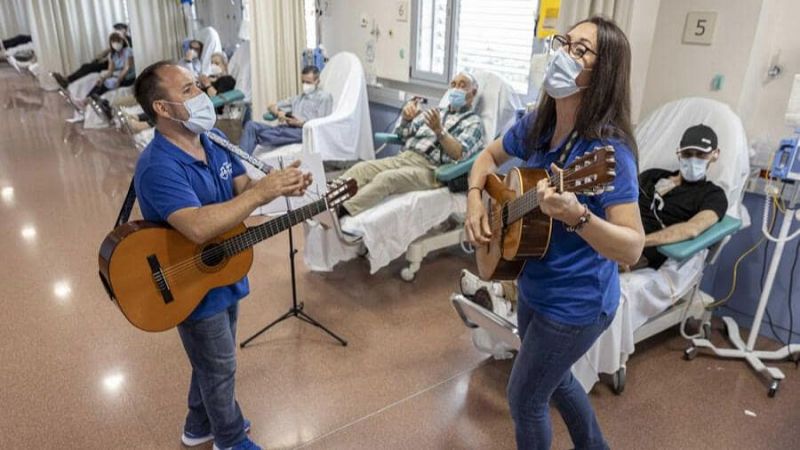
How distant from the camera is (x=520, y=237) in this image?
1316mm

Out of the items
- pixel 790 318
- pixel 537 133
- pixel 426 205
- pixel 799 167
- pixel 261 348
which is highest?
pixel 537 133

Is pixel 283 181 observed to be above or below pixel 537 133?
below

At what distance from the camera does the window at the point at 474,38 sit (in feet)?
11.4

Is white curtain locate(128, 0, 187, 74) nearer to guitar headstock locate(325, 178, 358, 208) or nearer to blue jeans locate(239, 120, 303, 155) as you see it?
blue jeans locate(239, 120, 303, 155)

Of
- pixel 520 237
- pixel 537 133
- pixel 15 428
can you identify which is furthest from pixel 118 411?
pixel 537 133

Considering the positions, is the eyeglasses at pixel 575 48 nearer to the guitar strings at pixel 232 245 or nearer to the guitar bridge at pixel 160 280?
the guitar strings at pixel 232 245

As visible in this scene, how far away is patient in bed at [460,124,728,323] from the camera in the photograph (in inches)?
87.7

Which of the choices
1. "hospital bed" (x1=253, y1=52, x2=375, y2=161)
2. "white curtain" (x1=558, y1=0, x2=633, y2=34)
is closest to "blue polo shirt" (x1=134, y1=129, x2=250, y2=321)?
"white curtain" (x1=558, y1=0, x2=633, y2=34)

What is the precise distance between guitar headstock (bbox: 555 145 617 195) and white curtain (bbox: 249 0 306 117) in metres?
3.84

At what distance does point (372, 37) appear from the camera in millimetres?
4414

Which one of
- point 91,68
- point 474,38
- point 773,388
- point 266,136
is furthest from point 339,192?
point 91,68

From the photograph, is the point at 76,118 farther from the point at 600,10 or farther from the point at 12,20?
the point at 600,10

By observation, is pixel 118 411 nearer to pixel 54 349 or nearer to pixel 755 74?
pixel 54 349

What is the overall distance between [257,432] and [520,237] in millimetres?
1320
